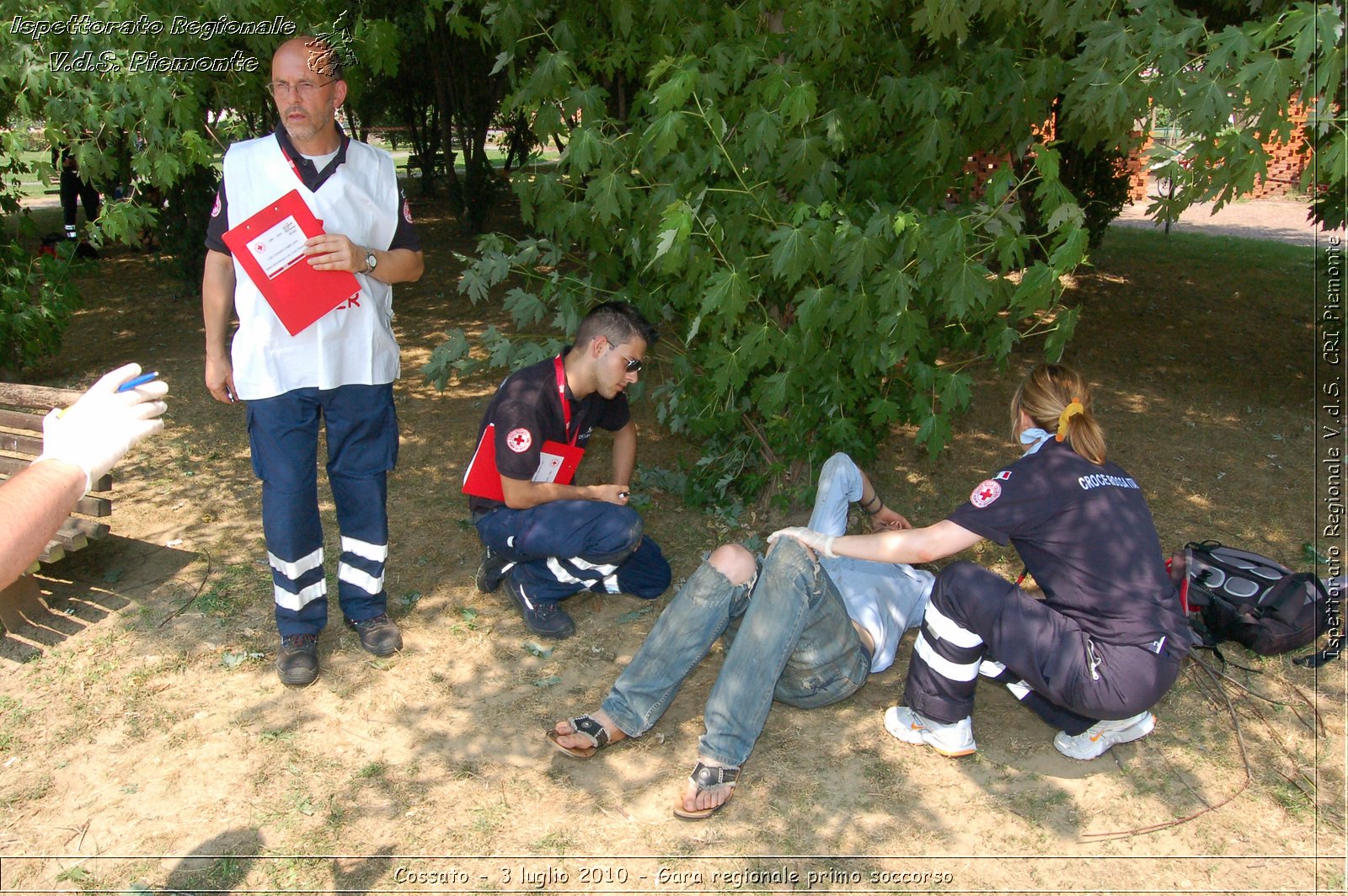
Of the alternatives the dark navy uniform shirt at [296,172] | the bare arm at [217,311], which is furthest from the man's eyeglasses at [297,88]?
the bare arm at [217,311]

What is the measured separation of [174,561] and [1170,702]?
4141 millimetres

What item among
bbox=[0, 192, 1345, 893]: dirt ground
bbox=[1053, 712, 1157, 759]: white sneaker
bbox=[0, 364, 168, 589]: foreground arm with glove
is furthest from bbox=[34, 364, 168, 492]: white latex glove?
bbox=[1053, 712, 1157, 759]: white sneaker

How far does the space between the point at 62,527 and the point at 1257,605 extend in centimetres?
451

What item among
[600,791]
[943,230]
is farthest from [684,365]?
[600,791]

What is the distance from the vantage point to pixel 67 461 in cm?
179

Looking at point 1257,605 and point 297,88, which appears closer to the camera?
point 297,88

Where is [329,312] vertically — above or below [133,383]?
below

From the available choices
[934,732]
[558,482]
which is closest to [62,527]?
[558,482]

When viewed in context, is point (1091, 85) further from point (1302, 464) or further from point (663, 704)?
point (1302, 464)

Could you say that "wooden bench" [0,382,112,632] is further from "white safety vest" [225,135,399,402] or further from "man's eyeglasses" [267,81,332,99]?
"man's eyeglasses" [267,81,332,99]

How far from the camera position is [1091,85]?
3537mm

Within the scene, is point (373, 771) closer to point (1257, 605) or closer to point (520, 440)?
point (520, 440)

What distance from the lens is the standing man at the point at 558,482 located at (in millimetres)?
3779

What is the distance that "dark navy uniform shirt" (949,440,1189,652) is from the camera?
3.00 m
